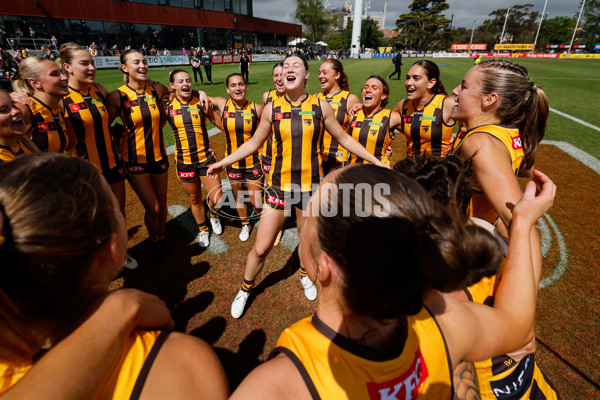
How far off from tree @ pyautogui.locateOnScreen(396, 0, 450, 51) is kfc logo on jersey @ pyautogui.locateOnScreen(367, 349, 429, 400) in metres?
90.7

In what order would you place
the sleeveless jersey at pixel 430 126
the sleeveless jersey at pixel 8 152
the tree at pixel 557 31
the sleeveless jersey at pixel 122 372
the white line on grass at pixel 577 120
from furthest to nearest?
the tree at pixel 557 31
the white line on grass at pixel 577 120
the sleeveless jersey at pixel 430 126
the sleeveless jersey at pixel 8 152
the sleeveless jersey at pixel 122 372

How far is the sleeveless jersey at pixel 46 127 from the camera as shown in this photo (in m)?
3.41

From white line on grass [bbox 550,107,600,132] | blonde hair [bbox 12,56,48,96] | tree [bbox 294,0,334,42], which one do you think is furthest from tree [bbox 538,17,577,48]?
blonde hair [bbox 12,56,48,96]

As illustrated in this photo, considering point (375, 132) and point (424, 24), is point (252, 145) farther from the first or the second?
point (424, 24)

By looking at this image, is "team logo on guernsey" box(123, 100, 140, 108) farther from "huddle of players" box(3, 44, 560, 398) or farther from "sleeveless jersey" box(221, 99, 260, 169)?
"sleeveless jersey" box(221, 99, 260, 169)

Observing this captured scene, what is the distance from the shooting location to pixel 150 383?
964mm

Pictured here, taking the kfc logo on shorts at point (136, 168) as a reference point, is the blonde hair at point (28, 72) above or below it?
above

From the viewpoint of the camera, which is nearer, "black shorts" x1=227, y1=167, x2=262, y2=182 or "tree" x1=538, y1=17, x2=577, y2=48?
"black shorts" x1=227, y1=167, x2=262, y2=182

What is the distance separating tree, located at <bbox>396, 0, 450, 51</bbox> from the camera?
241 ft

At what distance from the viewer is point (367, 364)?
1.02 meters

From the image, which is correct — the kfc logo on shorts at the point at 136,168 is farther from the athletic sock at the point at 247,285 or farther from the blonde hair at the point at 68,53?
the athletic sock at the point at 247,285

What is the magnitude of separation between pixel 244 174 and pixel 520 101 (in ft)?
13.2

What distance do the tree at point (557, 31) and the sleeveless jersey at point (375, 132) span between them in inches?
3902

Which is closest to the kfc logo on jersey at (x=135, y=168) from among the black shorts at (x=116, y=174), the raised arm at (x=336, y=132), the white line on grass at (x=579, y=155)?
the black shorts at (x=116, y=174)
